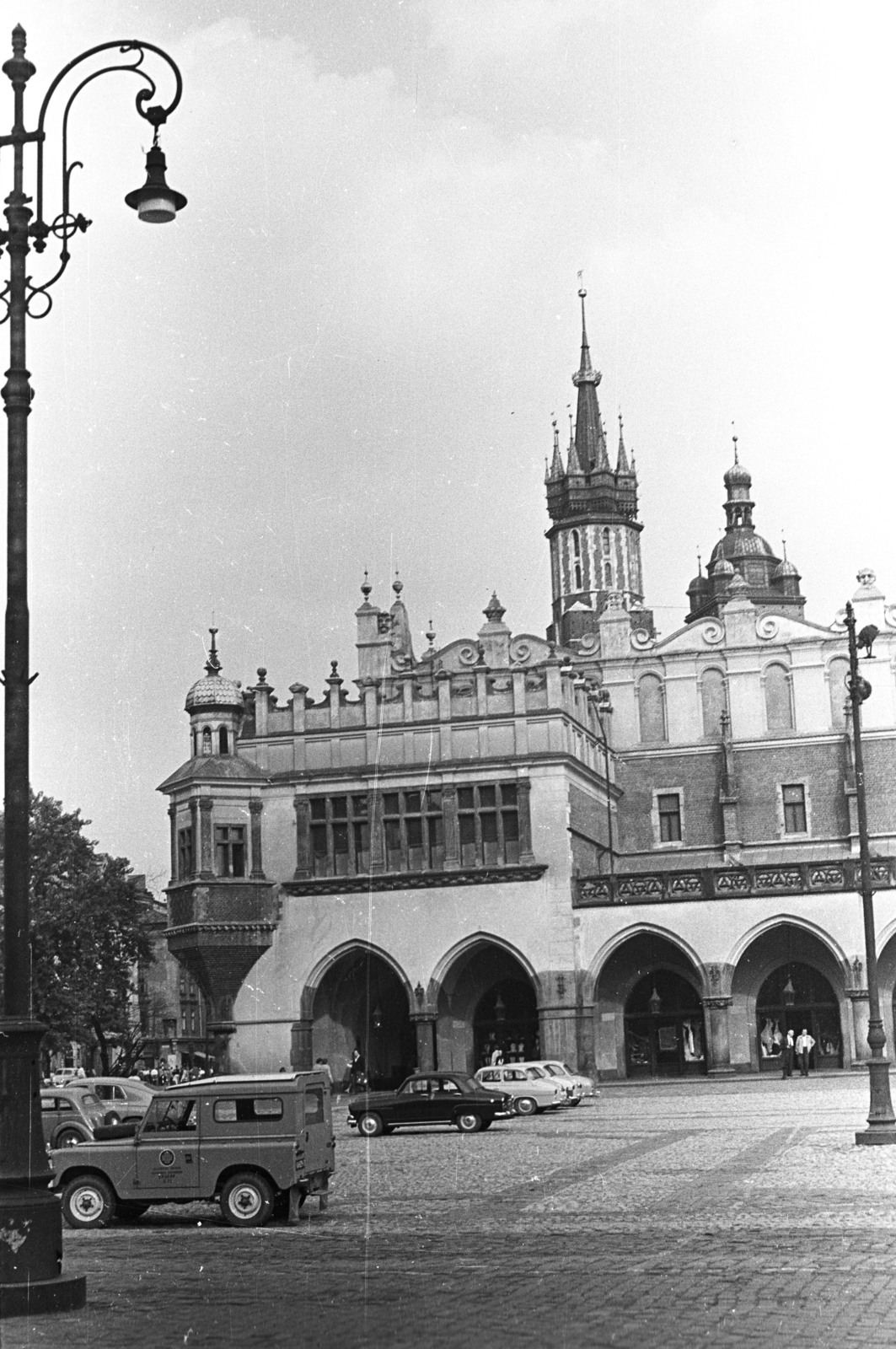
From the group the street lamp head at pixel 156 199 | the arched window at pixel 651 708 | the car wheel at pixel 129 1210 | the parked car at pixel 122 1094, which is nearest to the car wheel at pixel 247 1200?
the car wheel at pixel 129 1210

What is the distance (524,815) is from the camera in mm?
52125

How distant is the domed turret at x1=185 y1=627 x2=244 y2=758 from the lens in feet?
180

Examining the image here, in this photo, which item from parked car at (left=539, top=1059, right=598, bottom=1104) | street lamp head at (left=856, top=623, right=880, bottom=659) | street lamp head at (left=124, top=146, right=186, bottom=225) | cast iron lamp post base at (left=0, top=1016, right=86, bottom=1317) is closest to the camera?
cast iron lamp post base at (left=0, top=1016, right=86, bottom=1317)

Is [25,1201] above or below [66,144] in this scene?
below

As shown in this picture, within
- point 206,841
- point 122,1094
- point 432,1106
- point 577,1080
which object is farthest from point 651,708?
point 122,1094

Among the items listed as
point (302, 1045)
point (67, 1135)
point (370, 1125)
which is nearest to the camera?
point (67, 1135)

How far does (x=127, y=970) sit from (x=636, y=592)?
43.8 metres

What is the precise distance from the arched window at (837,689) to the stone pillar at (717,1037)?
10421mm

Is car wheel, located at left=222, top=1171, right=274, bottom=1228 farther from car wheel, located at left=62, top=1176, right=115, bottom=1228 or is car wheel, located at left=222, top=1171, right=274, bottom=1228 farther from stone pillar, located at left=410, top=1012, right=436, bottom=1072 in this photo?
stone pillar, located at left=410, top=1012, right=436, bottom=1072

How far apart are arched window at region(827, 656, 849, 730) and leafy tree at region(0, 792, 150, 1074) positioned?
899 inches

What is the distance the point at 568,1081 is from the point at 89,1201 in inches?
902

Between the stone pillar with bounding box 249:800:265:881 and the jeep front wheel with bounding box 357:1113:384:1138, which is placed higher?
the stone pillar with bounding box 249:800:265:881

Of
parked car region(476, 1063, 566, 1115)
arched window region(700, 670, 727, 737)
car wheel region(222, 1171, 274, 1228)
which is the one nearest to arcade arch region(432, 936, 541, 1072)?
arched window region(700, 670, 727, 737)

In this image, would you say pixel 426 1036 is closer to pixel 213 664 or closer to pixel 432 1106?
pixel 213 664
